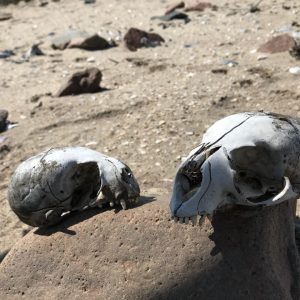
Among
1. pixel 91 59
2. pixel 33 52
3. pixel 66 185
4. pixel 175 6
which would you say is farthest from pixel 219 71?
pixel 66 185

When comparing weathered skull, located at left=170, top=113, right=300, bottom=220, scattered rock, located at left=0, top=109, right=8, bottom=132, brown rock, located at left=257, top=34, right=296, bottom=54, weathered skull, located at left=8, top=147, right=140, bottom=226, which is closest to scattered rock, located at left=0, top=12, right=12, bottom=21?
scattered rock, located at left=0, top=109, right=8, bottom=132

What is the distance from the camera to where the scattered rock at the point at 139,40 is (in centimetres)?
759

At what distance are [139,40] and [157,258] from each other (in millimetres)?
5102

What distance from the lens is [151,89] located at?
6.11m

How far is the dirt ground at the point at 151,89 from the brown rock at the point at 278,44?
13 centimetres

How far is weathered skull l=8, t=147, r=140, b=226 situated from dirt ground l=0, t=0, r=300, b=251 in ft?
3.63

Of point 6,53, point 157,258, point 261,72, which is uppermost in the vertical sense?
point 157,258

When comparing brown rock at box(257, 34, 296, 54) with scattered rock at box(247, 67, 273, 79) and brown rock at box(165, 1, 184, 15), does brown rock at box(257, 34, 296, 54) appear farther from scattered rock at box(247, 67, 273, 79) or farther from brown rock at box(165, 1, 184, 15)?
brown rock at box(165, 1, 184, 15)

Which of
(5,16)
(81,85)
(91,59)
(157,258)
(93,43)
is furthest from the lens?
(5,16)

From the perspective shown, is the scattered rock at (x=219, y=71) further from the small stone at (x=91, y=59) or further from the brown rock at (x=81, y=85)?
the small stone at (x=91, y=59)

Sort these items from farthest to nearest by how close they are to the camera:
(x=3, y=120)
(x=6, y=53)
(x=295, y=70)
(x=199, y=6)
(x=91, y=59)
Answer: (x=199, y=6) → (x=6, y=53) → (x=91, y=59) → (x=295, y=70) → (x=3, y=120)

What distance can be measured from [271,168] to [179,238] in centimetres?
50

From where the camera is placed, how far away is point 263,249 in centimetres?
274

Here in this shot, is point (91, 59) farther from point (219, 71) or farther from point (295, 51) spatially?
point (295, 51)
